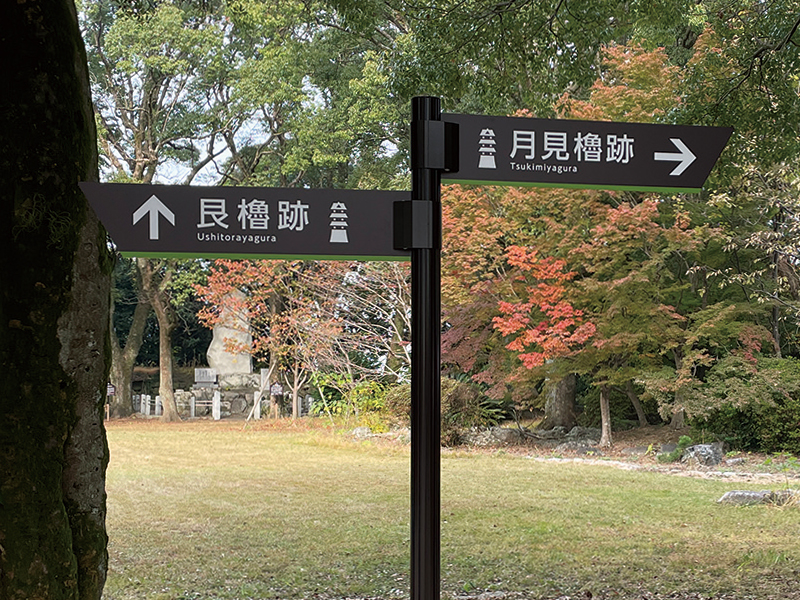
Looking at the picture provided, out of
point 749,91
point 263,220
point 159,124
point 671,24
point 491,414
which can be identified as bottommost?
point 491,414

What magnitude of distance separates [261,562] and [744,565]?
3.66 meters

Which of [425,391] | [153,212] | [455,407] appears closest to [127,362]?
[455,407]

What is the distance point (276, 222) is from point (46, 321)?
1.18 m

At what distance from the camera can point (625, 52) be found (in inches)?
352

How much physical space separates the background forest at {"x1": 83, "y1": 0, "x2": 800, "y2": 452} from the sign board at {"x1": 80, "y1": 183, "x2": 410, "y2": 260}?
526 cm

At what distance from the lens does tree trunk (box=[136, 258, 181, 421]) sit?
1083 centimetres

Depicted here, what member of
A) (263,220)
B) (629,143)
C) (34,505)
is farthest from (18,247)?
(629,143)

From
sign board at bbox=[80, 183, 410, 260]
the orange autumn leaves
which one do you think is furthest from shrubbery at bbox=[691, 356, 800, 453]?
sign board at bbox=[80, 183, 410, 260]

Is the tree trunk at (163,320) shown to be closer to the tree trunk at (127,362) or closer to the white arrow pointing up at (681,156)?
the tree trunk at (127,362)

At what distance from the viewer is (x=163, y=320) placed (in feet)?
35.8

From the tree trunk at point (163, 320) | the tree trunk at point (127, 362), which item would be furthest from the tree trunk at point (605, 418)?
the tree trunk at point (127, 362)

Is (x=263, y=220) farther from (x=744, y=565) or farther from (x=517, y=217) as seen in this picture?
(x=517, y=217)

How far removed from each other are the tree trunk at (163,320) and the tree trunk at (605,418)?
18.7ft

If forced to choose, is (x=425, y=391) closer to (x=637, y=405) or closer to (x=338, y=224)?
(x=338, y=224)
